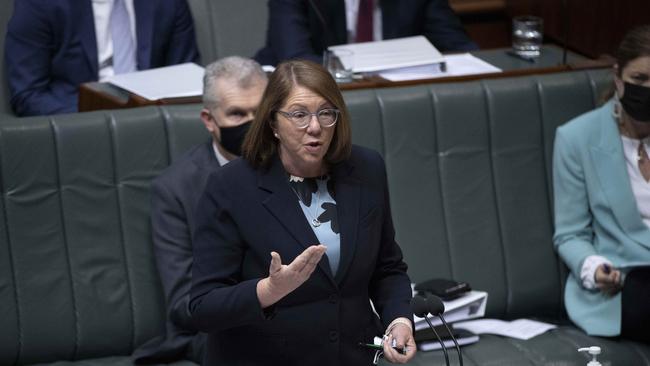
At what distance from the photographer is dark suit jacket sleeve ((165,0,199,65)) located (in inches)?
185

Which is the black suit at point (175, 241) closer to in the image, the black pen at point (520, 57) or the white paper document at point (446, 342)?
the white paper document at point (446, 342)

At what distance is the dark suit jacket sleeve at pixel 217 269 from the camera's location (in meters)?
2.74

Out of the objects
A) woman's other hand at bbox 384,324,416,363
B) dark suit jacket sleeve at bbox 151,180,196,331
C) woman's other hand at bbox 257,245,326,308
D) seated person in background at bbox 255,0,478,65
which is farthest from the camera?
seated person in background at bbox 255,0,478,65

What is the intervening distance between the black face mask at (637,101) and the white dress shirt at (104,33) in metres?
1.80

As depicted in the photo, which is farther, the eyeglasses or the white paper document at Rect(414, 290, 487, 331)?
the white paper document at Rect(414, 290, 487, 331)

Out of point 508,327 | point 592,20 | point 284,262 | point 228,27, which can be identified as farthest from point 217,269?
point 592,20

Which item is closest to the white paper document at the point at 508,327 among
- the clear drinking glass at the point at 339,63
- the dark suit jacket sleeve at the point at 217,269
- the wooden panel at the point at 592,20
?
the clear drinking glass at the point at 339,63

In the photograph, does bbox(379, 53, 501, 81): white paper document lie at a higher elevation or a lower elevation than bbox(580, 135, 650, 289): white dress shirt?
higher

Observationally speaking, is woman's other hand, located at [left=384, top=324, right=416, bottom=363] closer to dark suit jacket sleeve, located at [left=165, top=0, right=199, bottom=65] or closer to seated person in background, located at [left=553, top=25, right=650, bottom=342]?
seated person in background, located at [left=553, top=25, right=650, bottom=342]

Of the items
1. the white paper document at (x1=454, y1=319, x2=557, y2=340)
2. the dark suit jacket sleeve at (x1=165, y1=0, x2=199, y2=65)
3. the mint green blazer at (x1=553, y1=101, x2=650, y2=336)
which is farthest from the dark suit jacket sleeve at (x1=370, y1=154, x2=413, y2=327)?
the dark suit jacket sleeve at (x1=165, y1=0, x2=199, y2=65)

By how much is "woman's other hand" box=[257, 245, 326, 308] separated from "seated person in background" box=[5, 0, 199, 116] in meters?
1.90

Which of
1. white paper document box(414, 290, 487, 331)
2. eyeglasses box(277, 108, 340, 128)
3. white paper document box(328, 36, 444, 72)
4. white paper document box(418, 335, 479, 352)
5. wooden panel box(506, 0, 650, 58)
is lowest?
white paper document box(418, 335, 479, 352)

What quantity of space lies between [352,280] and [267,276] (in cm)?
19

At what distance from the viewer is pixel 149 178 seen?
12.3ft
